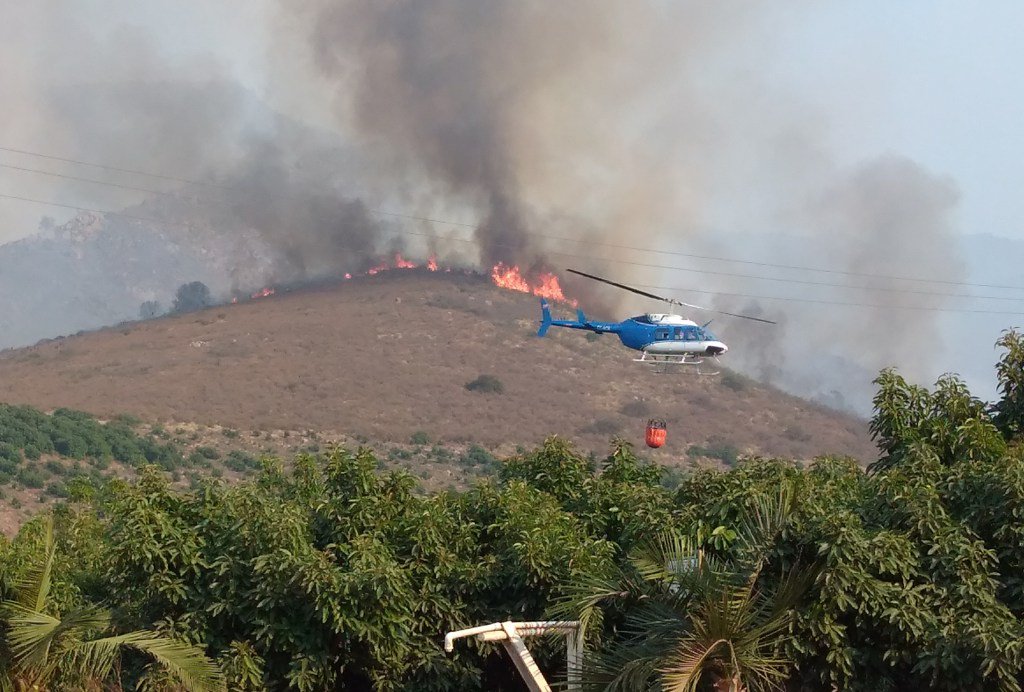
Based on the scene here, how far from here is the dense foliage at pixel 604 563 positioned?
1285cm

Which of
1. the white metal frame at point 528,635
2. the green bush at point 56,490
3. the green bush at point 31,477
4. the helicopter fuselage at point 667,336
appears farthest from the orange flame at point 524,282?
the white metal frame at point 528,635

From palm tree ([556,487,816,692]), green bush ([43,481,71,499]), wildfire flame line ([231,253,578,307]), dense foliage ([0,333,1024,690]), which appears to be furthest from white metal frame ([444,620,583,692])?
wildfire flame line ([231,253,578,307])

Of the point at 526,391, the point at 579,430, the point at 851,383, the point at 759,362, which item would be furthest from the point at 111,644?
the point at 851,383

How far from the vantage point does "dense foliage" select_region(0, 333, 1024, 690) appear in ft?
42.2

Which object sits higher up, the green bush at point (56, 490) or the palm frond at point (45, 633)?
the green bush at point (56, 490)

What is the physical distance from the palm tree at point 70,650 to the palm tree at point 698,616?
16.9ft

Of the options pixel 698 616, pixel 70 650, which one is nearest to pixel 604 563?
pixel 698 616

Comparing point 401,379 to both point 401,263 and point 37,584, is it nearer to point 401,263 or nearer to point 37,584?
point 401,263

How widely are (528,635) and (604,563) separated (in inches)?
128

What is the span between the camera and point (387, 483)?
60.1 feet

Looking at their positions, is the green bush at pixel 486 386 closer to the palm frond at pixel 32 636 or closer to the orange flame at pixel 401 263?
the orange flame at pixel 401 263

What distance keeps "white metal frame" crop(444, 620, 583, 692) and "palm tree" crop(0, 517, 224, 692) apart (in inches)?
160

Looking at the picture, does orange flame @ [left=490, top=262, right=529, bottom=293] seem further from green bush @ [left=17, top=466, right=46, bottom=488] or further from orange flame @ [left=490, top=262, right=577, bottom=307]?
green bush @ [left=17, top=466, right=46, bottom=488]

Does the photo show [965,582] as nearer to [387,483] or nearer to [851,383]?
[387,483]
